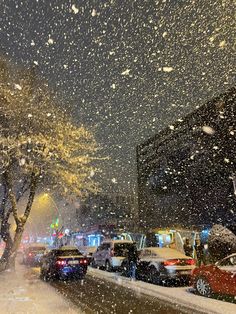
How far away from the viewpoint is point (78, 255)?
1900 cm

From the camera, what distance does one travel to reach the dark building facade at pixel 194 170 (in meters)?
26.1

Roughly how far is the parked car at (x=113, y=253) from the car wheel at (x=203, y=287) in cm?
918

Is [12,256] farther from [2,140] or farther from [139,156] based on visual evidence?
[139,156]

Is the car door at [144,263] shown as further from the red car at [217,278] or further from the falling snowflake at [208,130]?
the falling snowflake at [208,130]

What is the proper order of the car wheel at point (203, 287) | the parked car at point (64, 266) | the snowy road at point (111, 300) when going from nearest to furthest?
the snowy road at point (111, 300) < the car wheel at point (203, 287) < the parked car at point (64, 266)

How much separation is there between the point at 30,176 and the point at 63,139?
4.36m

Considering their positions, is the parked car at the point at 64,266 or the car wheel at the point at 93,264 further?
the car wheel at the point at 93,264

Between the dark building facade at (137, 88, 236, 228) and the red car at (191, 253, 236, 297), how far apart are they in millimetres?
12285

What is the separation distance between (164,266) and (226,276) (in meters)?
4.33

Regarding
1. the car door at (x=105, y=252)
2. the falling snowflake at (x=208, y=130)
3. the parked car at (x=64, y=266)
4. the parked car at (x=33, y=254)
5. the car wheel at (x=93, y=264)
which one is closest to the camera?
the parked car at (x=64, y=266)

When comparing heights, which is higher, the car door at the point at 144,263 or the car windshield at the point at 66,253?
the car windshield at the point at 66,253

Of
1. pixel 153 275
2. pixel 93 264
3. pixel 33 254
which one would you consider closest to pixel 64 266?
pixel 153 275

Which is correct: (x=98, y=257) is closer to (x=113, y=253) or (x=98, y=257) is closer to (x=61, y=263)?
(x=113, y=253)

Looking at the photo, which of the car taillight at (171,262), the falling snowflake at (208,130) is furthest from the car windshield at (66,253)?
the falling snowflake at (208,130)
